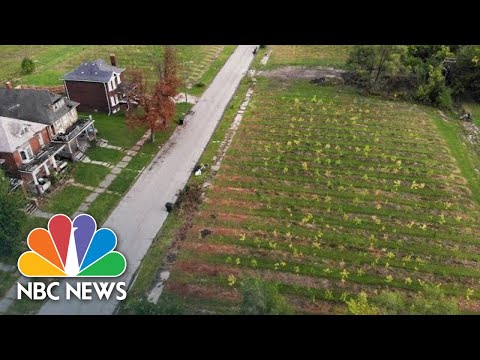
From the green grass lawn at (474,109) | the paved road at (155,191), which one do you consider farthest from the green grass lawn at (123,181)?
the green grass lawn at (474,109)

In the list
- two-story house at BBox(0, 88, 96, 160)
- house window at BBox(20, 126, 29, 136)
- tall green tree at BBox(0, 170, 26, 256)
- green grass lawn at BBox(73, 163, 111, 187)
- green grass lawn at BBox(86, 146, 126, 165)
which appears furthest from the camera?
green grass lawn at BBox(86, 146, 126, 165)

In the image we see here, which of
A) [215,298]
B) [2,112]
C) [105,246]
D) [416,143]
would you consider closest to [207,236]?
[215,298]

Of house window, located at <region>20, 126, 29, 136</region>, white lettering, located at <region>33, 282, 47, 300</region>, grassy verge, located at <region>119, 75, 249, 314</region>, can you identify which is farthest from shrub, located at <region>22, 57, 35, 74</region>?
white lettering, located at <region>33, 282, 47, 300</region>

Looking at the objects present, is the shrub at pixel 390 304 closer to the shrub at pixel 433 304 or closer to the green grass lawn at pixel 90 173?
the shrub at pixel 433 304

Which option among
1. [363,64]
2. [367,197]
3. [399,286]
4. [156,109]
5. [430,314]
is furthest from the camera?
[363,64]

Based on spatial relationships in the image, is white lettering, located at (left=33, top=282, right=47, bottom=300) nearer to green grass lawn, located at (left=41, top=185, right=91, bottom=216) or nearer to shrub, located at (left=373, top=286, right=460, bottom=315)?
green grass lawn, located at (left=41, top=185, right=91, bottom=216)

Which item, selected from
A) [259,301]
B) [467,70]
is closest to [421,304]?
[259,301]

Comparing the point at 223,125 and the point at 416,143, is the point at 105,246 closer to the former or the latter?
the point at 223,125
